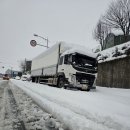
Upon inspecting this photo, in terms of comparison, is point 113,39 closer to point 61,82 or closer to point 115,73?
point 115,73

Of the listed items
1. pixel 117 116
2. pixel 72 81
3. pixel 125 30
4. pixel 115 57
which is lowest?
pixel 117 116

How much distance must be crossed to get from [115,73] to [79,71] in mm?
6113

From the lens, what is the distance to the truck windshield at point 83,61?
16.5 metres

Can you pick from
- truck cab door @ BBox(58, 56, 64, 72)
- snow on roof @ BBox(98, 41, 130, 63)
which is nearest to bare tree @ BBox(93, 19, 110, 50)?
snow on roof @ BBox(98, 41, 130, 63)

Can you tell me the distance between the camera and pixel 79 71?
16328 mm

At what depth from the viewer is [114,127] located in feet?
16.9

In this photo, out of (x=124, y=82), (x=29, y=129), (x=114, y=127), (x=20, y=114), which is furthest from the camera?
(x=124, y=82)

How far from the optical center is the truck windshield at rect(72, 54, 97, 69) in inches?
650

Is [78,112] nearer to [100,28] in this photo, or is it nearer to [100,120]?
[100,120]

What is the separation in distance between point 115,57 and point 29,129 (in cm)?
1716

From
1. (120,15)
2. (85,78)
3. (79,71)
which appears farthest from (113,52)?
(120,15)

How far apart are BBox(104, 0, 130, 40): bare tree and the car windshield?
77.7ft

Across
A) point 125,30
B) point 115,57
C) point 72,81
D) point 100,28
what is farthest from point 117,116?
point 100,28

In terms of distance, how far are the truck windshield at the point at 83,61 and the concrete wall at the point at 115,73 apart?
138 inches
